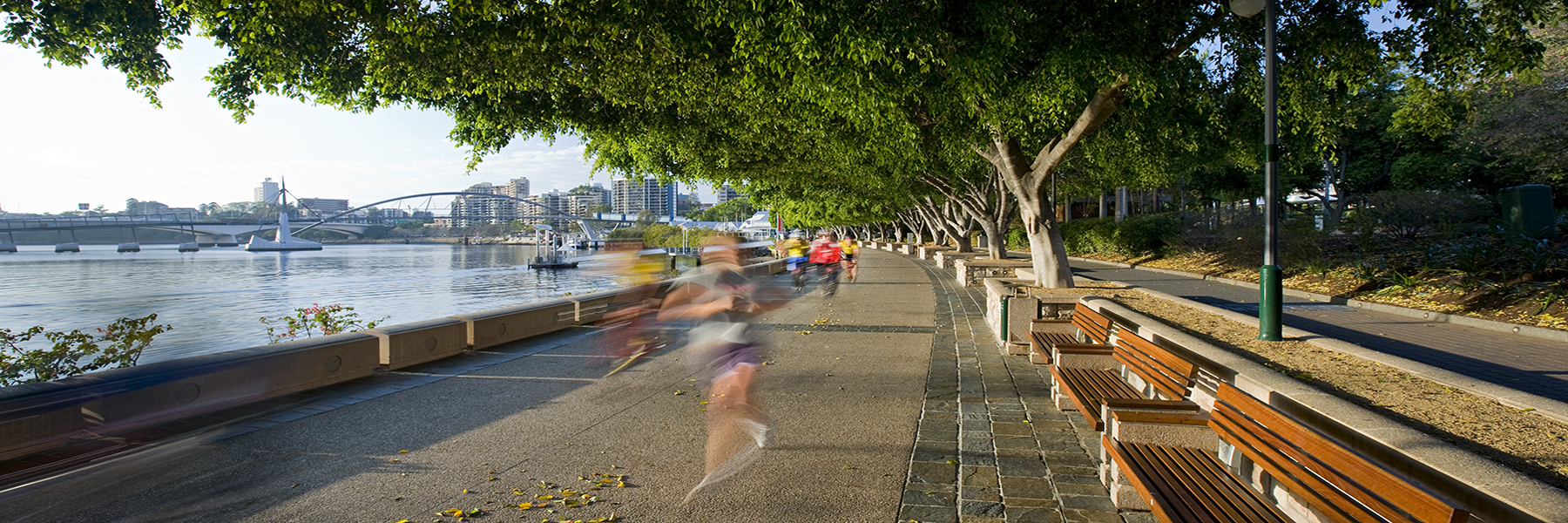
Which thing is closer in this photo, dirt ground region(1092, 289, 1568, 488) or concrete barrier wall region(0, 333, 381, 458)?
dirt ground region(1092, 289, 1568, 488)

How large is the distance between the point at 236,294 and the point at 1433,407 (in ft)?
185

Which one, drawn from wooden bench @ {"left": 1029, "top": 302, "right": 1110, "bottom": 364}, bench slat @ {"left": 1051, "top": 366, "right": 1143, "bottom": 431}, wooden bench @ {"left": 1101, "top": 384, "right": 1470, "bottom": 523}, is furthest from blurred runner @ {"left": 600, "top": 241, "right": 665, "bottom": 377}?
wooden bench @ {"left": 1101, "top": 384, "right": 1470, "bottom": 523}

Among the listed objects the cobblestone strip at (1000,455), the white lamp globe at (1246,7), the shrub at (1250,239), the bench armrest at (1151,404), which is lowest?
the cobblestone strip at (1000,455)

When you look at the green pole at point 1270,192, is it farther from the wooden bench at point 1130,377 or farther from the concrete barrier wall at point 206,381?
the concrete barrier wall at point 206,381

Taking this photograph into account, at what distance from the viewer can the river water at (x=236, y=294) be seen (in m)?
28.4

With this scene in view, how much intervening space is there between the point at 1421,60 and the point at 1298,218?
1206 centimetres

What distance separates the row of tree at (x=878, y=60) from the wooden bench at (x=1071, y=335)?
8.58 feet

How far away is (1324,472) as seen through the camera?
2463mm

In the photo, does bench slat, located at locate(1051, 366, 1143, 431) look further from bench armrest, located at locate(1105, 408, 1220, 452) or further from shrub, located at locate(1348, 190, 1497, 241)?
shrub, located at locate(1348, 190, 1497, 241)

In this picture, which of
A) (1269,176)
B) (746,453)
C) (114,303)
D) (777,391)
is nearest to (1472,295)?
(1269,176)

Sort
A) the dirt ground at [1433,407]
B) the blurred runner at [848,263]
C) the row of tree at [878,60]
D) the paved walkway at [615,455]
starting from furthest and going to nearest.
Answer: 1. the blurred runner at [848,263]
2. the row of tree at [878,60]
3. the paved walkway at [615,455]
4. the dirt ground at [1433,407]

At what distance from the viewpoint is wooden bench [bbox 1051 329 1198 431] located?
401 cm

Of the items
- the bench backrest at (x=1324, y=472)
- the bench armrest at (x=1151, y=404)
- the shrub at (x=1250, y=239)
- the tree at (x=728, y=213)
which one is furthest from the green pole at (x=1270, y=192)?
the tree at (x=728, y=213)

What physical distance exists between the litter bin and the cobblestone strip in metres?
11.0
